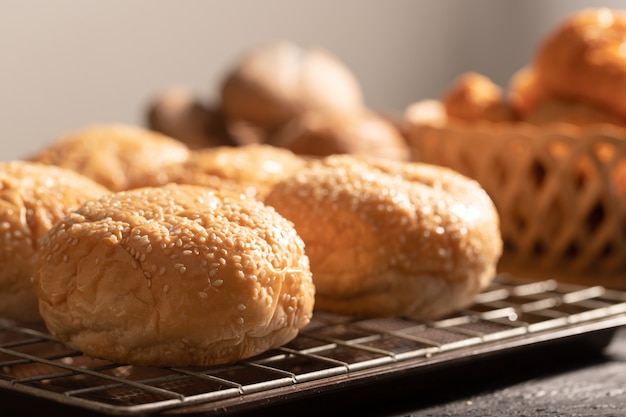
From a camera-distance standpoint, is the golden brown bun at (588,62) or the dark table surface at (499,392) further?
the golden brown bun at (588,62)

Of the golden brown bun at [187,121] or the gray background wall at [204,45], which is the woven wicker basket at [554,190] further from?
the gray background wall at [204,45]

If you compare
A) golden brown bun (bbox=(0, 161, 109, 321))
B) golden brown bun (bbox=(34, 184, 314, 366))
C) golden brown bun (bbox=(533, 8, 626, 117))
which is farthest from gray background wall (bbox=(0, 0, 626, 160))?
golden brown bun (bbox=(34, 184, 314, 366))

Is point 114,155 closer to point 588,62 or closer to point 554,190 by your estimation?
point 554,190

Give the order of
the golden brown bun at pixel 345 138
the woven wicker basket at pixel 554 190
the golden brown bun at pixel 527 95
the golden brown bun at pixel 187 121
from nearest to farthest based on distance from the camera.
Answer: the woven wicker basket at pixel 554 190
the golden brown bun at pixel 527 95
the golden brown bun at pixel 345 138
the golden brown bun at pixel 187 121

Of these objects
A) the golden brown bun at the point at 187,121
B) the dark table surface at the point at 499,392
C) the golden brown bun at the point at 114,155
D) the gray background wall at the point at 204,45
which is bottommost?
the dark table surface at the point at 499,392

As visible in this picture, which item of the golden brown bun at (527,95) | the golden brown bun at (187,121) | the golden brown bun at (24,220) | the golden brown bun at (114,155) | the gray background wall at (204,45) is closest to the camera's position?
the golden brown bun at (24,220)

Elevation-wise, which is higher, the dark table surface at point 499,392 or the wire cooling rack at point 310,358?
the wire cooling rack at point 310,358

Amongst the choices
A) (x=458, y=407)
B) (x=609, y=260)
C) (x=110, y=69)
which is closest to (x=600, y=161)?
(x=609, y=260)

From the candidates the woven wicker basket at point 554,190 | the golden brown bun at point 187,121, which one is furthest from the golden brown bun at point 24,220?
the golden brown bun at point 187,121
